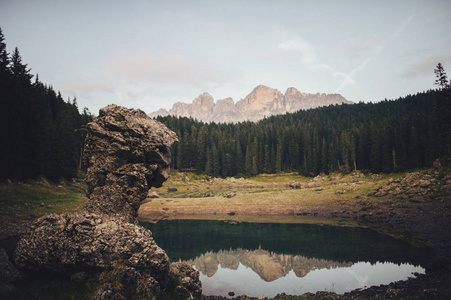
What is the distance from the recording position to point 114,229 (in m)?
13.5

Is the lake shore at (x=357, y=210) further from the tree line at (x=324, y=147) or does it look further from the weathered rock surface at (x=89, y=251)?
the tree line at (x=324, y=147)

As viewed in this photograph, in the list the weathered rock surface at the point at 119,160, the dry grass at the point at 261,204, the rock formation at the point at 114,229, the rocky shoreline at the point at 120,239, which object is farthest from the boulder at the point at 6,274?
the dry grass at the point at 261,204

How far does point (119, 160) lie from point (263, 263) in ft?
74.5

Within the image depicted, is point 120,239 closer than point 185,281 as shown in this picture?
Yes

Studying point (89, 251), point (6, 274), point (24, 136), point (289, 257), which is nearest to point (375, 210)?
point (289, 257)

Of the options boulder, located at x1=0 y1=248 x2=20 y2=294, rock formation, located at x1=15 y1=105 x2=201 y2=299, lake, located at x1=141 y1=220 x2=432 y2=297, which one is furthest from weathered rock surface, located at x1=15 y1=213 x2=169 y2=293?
lake, located at x1=141 y1=220 x2=432 y2=297

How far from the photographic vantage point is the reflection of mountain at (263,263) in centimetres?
2750

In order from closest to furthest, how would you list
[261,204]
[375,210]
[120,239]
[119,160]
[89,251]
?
1. [89,251]
2. [120,239]
3. [119,160]
4. [375,210]
5. [261,204]

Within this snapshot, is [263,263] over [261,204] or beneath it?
beneath

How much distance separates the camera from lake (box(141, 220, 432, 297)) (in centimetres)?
2339

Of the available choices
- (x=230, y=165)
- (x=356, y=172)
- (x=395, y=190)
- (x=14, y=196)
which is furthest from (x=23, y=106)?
(x=356, y=172)

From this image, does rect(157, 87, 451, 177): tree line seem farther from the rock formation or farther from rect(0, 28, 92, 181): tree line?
rect(0, 28, 92, 181): tree line

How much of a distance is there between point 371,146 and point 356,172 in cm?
1401

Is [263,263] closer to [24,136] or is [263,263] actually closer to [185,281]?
[185,281]
